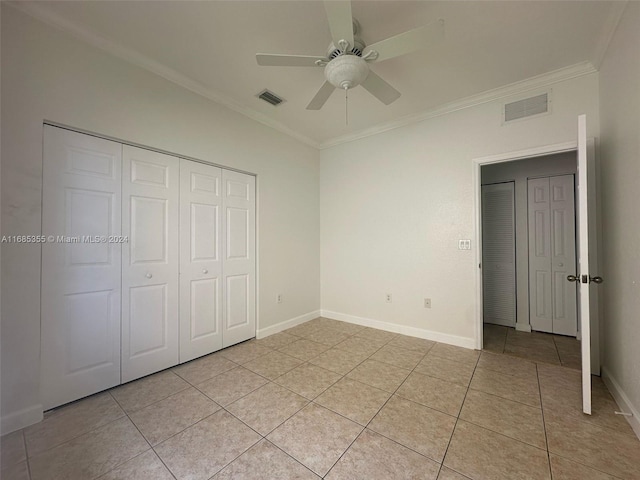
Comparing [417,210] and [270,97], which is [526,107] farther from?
[270,97]

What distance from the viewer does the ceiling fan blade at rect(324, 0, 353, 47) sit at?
4.47ft

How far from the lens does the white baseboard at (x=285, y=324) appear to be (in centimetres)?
327

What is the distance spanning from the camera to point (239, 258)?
121 inches

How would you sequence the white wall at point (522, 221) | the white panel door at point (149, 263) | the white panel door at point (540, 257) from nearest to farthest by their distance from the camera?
the white panel door at point (149, 263) < the white panel door at point (540, 257) < the white wall at point (522, 221)

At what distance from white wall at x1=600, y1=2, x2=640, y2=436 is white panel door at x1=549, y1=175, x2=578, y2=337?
126 centimetres

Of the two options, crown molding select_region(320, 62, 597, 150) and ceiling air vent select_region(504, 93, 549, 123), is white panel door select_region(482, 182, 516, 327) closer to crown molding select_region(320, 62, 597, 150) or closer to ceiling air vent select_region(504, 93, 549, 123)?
ceiling air vent select_region(504, 93, 549, 123)

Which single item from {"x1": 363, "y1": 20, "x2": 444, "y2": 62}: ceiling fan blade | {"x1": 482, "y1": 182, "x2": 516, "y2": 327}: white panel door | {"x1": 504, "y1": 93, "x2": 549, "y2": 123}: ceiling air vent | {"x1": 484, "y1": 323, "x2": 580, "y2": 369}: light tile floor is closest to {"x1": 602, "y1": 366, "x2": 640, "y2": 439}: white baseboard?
{"x1": 484, "y1": 323, "x2": 580, "y2": 369}: light tile floor

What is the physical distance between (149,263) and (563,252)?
487cm

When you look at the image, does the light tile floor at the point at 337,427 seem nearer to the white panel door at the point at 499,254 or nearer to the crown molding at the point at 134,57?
the white panel door at the point at 499,254

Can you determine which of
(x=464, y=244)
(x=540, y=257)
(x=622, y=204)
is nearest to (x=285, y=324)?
(x=464, y=244)

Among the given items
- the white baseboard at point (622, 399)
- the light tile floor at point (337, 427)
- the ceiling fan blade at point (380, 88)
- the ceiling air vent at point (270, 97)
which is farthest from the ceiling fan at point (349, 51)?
the white baseboard at point (622, 399)

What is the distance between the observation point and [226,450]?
59.1 inches

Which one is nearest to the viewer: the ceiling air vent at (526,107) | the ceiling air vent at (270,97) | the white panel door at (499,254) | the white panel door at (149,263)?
the white panel door at (149,263)

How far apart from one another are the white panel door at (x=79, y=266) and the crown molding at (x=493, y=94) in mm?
3021
